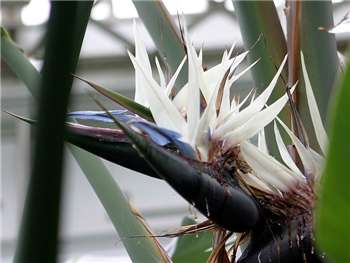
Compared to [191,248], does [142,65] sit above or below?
above

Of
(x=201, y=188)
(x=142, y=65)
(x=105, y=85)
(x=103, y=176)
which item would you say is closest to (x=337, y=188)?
(x=201, y=188)

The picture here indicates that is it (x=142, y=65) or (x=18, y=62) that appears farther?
(x=18, y=62)

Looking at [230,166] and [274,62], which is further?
[274,62]

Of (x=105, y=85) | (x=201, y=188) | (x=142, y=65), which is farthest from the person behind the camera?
(x=105, y=85)

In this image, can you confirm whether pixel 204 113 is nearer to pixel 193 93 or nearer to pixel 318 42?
pixel 193 93

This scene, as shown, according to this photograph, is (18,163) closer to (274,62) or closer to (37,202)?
(274,62)

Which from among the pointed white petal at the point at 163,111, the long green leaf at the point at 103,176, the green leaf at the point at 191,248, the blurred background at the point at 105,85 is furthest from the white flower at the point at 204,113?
the blurred background at the point at 105,85

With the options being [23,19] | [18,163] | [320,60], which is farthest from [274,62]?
[18,163]
